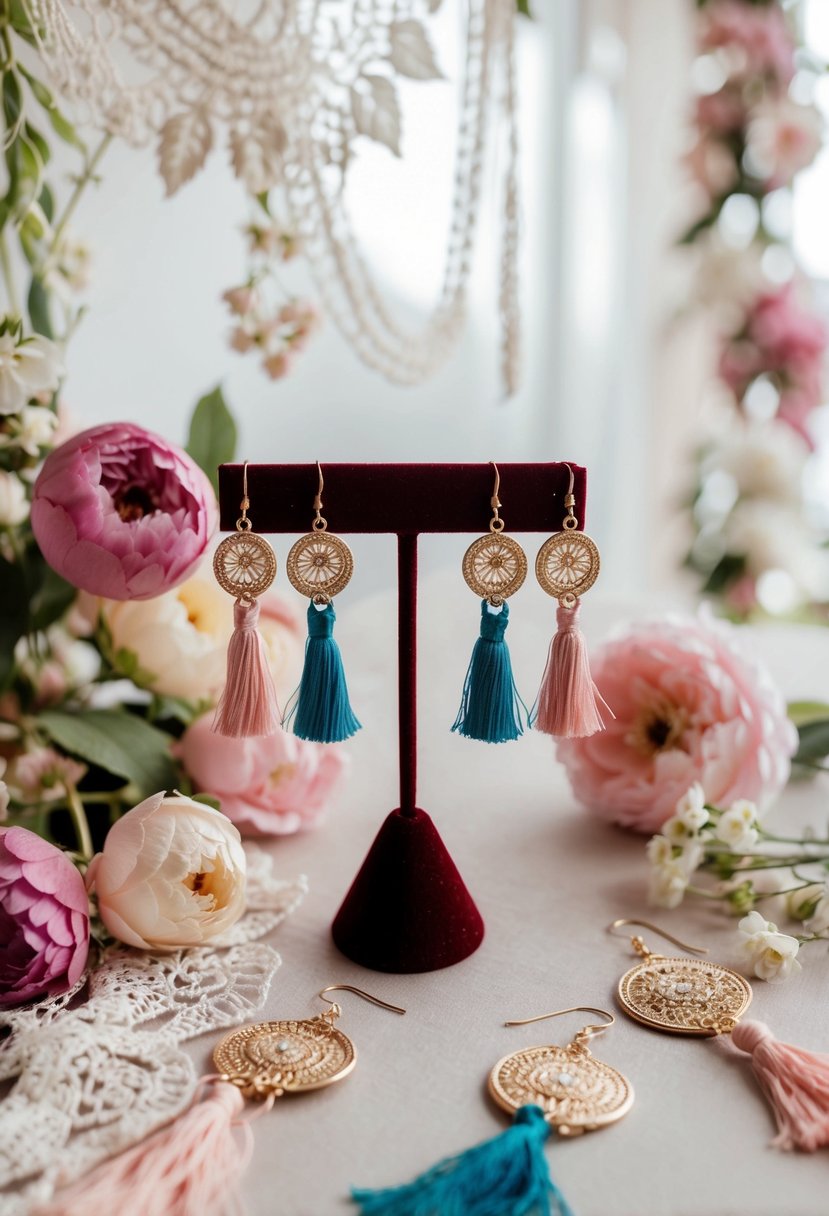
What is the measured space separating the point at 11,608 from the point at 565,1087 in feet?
1.47

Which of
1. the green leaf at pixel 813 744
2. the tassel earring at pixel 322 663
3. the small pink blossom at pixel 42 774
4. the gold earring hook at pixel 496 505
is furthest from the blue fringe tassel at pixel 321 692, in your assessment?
the green leaf at pixel 813 744

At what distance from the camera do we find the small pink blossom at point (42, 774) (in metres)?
0.73

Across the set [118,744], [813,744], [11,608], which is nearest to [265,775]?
[118,744]

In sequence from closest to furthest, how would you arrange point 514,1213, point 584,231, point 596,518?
point 514,1213
point 584,231
point 596,518

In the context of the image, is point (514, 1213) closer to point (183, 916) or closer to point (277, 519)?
point (183, 916)

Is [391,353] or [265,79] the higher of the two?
[265,79]

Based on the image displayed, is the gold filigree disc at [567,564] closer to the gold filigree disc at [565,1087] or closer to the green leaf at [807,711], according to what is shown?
the gold filigree disc at [565,1087]

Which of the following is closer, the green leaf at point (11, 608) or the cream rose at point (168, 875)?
the cream rose at point (168, 875)

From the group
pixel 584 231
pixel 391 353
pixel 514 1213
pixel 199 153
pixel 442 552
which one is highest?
pixel 584 231

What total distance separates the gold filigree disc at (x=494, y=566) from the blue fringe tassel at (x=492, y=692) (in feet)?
0.04

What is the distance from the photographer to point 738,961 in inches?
25.3

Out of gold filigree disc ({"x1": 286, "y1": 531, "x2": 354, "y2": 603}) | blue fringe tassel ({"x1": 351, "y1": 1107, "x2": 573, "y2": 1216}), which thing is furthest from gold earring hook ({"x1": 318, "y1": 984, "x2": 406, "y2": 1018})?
gold filigree disc ({"x1": 286, "y1": 531, "x2": 354, "y2": 603})

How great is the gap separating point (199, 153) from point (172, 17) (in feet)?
0.31

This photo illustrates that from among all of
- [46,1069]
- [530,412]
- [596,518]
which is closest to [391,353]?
[46,1069]
